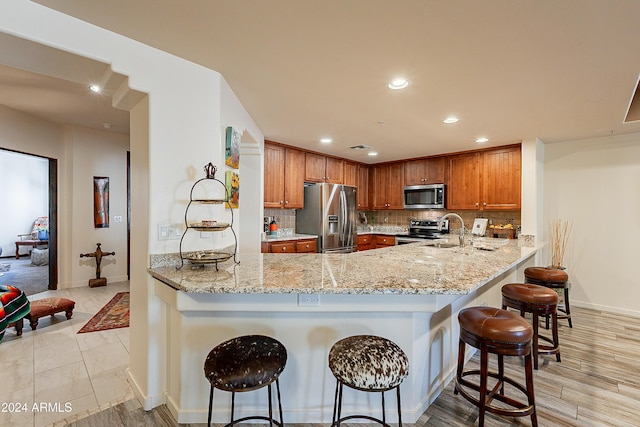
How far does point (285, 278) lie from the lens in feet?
5.31

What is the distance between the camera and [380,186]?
5.90 metres

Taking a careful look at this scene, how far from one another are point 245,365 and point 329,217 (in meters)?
3.50

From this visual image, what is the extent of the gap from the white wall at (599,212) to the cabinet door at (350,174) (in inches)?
121

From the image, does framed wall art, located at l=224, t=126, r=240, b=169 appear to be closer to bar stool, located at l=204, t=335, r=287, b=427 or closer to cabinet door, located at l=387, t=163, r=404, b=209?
bar stool, located at l=204, t=335, r=287, b=427

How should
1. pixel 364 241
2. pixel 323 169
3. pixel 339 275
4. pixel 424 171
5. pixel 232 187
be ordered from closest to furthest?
pixel 339 275 < pixel 232 187 < pixel 323 169 < pixel 424 171 < pixel 364 241

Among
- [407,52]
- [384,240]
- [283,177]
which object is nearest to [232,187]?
[407,52]

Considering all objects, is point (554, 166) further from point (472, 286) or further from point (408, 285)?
point (408, 285)

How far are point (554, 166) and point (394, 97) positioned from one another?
330 centimetres

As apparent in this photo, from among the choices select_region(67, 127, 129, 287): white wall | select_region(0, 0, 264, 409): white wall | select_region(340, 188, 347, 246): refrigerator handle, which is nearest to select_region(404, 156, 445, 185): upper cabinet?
select_region(340, 188, 347, 246): refrigerator handle

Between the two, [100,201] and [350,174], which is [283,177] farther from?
[100,201]

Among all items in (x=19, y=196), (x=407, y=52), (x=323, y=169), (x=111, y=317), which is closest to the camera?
(x=407, y=52)

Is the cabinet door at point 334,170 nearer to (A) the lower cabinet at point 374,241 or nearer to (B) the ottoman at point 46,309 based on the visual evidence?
(A) the lower cabinet at point 374,241

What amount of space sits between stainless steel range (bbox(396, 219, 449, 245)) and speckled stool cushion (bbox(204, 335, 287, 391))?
4051mm

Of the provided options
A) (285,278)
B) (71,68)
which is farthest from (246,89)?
(285,278)
